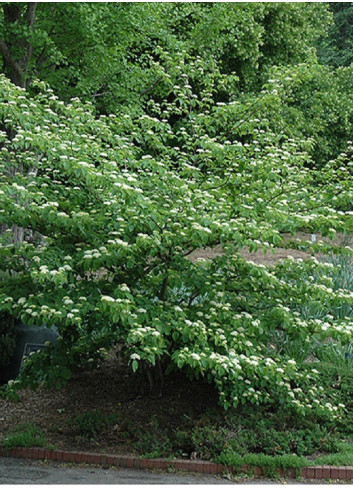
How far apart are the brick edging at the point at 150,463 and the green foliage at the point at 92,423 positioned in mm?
362

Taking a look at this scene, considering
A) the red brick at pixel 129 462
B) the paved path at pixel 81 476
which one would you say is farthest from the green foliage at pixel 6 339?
the red brick at pixel 129 462

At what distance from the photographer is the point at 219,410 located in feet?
21.6

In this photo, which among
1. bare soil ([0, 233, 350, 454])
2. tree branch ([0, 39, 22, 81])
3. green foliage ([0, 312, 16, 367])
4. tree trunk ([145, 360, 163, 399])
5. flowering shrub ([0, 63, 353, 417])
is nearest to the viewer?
flowering shrub ([0, 63, 353, 417])

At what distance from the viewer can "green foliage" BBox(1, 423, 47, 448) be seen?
6.12m

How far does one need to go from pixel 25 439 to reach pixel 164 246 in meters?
2.46

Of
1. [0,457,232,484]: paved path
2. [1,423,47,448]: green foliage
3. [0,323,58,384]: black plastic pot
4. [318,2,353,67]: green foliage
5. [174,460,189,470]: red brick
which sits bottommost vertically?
[0,457,232,484]: paved path

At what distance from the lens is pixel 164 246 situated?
18.2 ft

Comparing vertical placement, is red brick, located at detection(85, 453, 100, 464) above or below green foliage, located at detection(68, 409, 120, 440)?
below

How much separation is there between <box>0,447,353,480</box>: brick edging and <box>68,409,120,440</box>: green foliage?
0.36 metres

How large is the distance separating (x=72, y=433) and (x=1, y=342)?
2015 mm

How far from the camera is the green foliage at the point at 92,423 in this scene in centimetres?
634

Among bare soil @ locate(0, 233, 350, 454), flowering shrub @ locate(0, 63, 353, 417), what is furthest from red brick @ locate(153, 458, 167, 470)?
flowering shrub @ locate(0, 63, 353, 417)

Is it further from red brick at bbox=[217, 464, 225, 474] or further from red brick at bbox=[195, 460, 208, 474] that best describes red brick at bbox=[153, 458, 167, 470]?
red brick at bbox=[217, 464, 225, 474]

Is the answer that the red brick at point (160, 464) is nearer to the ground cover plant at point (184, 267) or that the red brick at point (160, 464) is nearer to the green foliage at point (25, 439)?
the ground cover plant at point (184, 267)
